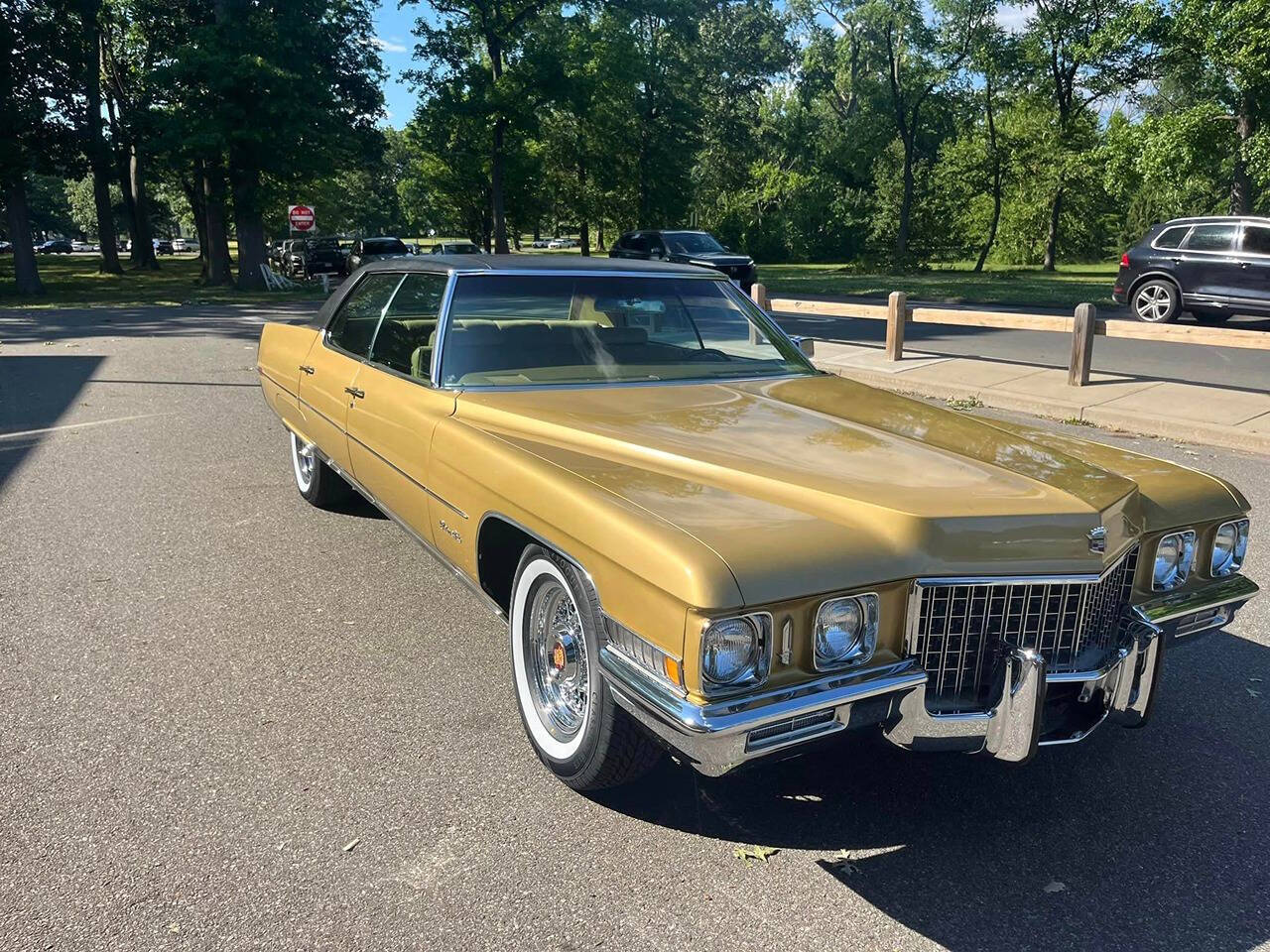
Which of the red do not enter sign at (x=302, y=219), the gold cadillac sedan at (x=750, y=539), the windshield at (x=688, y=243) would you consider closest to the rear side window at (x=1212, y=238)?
the windshield at (x=688, y=243)

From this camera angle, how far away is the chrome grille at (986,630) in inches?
97.3

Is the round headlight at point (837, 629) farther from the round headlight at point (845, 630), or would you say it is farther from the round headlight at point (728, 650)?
the round headlight at point (728, 650)

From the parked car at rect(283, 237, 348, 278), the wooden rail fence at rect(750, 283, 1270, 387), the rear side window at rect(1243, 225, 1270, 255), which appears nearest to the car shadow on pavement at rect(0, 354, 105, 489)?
the wooden rail fence at rect(750, 283, 1270, 387)

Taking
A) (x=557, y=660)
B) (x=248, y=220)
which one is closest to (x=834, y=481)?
(x=557, y=660)

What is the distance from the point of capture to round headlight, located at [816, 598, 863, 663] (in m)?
2.35

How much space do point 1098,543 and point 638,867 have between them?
1.53 metres

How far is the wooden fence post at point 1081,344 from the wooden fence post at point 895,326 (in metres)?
2.39

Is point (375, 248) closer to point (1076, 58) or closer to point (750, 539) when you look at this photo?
point (1076, 58)

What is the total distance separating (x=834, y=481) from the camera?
2.73 meters

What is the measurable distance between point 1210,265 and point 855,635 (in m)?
16.0

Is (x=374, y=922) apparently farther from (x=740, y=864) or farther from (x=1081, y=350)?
(x=1081, y=350)

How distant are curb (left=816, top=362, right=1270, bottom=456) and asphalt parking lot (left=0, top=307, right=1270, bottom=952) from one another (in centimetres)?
373

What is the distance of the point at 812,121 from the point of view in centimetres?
5881

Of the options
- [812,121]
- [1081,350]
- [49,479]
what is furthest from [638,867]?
[812,121]
